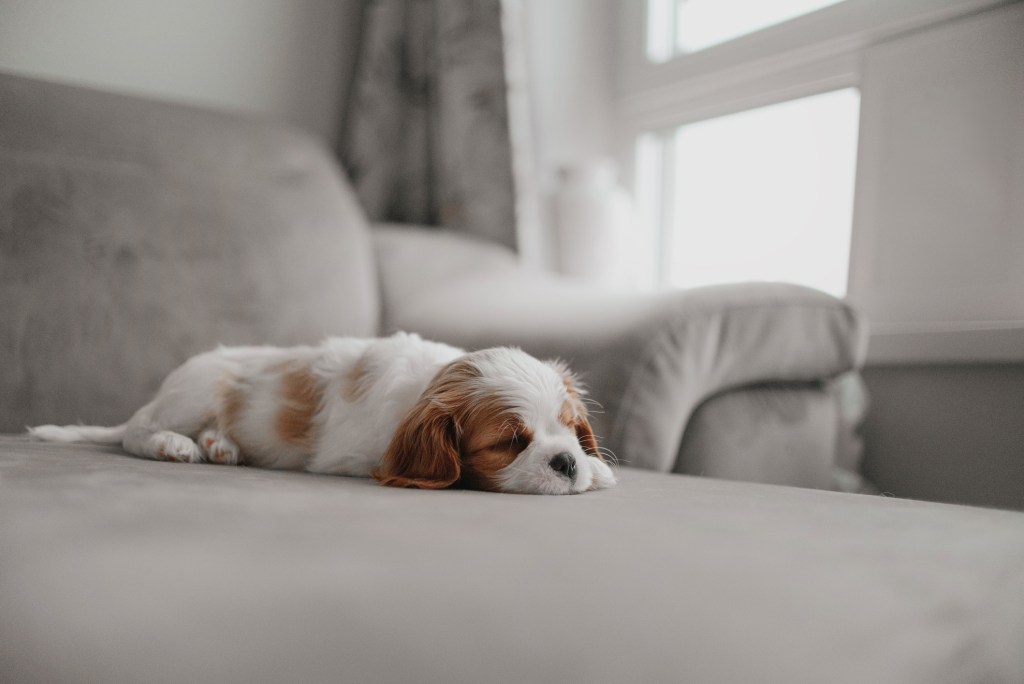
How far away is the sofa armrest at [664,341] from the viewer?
4.90 feet

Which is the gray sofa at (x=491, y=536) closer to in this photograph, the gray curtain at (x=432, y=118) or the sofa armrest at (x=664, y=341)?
the sofa armrest at (x=664, y=341)

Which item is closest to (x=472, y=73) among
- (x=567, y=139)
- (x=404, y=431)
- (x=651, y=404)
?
(x=567, y=139)

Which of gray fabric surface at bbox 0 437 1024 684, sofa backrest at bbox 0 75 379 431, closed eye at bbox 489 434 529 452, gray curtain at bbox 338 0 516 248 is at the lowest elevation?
closed eye at bbox 489 434 529 452

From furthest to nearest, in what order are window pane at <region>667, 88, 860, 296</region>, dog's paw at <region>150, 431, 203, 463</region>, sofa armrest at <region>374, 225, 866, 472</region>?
window pane at <region>667, 88, 860, 296</region>, sofa armrest at <region>374, 225, 866, 472</region>, dog's paw at <region>150, 431, 203, 463</region>

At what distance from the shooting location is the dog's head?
104cm

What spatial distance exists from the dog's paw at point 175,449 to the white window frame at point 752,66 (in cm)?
197

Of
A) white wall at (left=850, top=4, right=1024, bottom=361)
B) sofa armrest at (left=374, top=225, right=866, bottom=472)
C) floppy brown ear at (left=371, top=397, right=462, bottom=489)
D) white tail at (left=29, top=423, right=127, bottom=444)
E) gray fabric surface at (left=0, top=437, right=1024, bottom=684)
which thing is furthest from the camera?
white wall at (left=850, top=4, right=1024, bottom=361)

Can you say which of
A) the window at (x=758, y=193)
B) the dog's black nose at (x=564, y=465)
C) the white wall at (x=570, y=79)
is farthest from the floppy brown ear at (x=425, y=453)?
the white wall at (x=570, y=79)

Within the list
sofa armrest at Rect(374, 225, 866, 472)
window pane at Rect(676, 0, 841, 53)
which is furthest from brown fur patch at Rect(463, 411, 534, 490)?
window pane at Rect(676, 0, 841, 53)

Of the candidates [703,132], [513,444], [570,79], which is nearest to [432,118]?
[570,79]

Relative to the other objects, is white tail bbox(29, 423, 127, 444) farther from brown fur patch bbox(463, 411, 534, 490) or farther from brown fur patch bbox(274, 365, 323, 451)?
brown fur patch bbox(463, 411, 534, 490)

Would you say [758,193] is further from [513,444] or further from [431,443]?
[431,443]

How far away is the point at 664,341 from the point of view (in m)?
1.51

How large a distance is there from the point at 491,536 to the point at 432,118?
2367mm
